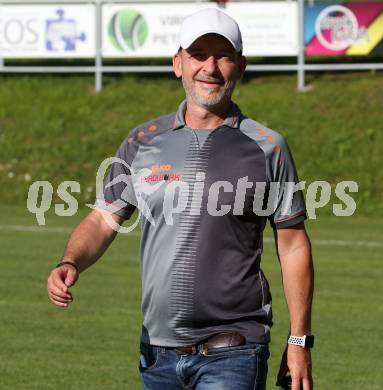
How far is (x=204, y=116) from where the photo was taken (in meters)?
5.52

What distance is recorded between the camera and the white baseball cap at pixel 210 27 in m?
5.34

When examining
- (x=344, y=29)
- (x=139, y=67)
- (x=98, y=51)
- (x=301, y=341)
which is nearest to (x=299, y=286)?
(x=301, y=341)

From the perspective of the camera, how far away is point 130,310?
13.1m

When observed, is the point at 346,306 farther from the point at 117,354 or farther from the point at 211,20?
the point at 211,20

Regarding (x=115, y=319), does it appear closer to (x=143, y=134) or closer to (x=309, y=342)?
(x=143, y=134)

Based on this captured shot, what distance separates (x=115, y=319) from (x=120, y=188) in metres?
7.04

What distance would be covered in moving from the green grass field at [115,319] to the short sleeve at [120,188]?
4.34 metres

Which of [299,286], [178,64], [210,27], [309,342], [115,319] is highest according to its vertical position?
[210,27]

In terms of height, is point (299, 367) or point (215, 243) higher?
point (215, 243)

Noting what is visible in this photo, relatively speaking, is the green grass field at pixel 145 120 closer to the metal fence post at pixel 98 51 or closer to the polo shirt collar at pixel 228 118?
the metal fence post at pixel 98 51


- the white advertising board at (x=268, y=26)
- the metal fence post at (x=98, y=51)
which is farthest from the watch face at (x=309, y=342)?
the metal fence post at (x=98, y=51)

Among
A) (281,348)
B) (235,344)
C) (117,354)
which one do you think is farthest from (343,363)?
(235,344)

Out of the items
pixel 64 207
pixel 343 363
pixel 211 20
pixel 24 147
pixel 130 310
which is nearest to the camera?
pixel 211 20

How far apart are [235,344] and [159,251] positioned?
1.56 feet
